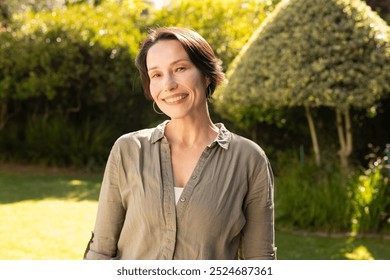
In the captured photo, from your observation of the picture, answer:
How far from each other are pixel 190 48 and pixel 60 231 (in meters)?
6.07

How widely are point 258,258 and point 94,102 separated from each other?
12.2m

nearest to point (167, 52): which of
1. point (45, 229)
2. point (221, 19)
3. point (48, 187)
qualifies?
point (45, 229)

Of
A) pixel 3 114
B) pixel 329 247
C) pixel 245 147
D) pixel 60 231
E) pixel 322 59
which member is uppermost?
pixel 322 59

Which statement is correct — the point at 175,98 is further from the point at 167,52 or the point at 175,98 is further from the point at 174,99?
the point at 167,52

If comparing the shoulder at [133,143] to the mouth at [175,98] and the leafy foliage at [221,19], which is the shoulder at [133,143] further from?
the leafy foliage at [221,19]

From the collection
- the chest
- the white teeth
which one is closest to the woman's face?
the white teeth

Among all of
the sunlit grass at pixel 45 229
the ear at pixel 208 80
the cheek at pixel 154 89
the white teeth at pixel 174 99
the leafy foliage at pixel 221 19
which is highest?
the leafy foliage at pixel 221 19

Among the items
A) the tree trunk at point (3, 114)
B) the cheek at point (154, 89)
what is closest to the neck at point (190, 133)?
the cheek at point (154, 89)

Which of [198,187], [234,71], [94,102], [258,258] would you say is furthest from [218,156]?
[94,102]

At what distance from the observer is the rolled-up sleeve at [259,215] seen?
7.91 feet

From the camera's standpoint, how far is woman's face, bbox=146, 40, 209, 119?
92.7 inches

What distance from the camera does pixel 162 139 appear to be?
243 centimetres

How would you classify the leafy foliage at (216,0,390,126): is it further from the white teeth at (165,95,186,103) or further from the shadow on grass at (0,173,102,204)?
the white teeth at (165,95,186,103)

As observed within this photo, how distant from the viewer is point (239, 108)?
953 cm
